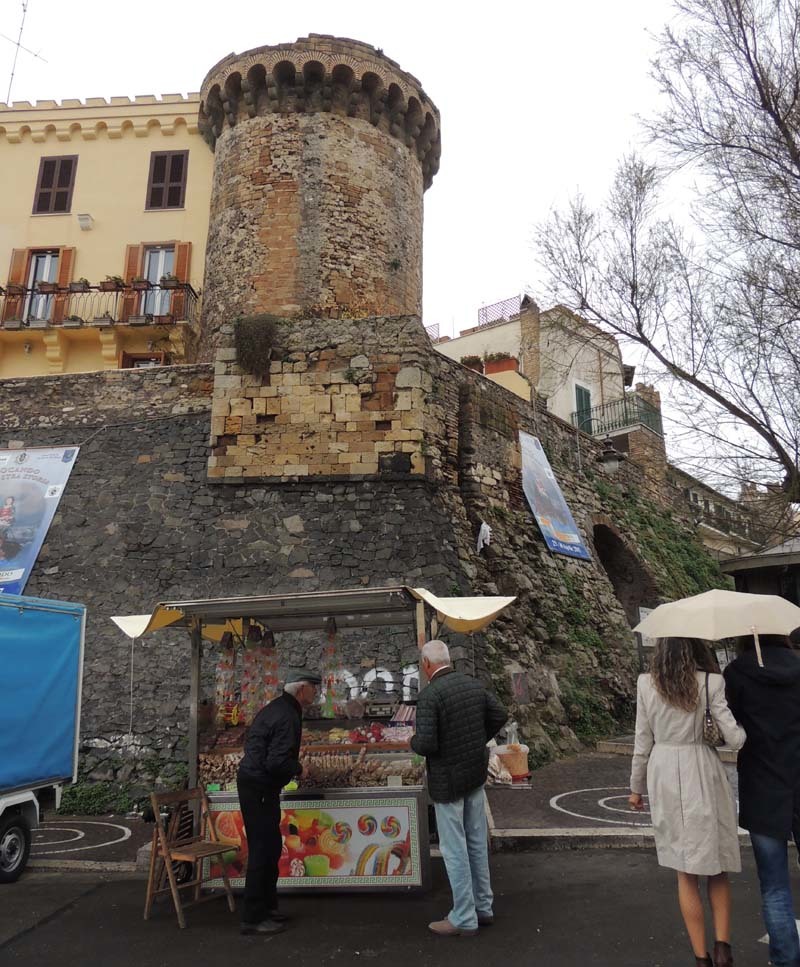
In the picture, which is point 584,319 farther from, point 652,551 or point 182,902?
point 182,902

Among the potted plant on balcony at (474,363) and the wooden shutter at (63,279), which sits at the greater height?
the wooden shutter at (63,279)

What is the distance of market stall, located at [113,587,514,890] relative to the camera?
16.7 feet

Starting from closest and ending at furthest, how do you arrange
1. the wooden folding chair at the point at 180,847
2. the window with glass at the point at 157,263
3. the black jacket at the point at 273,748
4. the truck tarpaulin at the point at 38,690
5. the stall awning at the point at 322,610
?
the black jacket at the point at 273,748 < the wooden folding chair at the point at 180,847 < the stall awning at the point at 322,610 < the truck tarpaulin at the point at 38,690 < the window with glass at the point at 157,263

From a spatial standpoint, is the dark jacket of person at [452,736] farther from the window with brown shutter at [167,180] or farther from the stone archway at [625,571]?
the window with brown shutter at [167,180]

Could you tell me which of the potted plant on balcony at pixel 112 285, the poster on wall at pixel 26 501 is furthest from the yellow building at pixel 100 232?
the poster on wall at pixel 26 501

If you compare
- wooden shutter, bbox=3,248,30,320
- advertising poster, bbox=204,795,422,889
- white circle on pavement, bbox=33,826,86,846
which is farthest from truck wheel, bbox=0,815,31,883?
wooden shutter, bbox=3,248,30,320

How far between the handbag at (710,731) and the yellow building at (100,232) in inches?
593

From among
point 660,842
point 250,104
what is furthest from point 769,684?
point 250,104

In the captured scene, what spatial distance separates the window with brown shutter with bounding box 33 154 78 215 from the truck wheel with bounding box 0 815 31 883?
1649 centimetres

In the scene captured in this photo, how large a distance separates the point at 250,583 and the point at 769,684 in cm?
791

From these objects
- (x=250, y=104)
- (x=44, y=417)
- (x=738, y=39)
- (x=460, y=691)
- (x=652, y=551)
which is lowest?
(x=460, y=691)

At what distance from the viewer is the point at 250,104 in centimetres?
1675

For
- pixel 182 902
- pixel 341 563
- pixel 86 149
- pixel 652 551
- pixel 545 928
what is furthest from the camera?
pixel 86 149

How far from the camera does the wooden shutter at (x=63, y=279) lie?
17.1 meters
